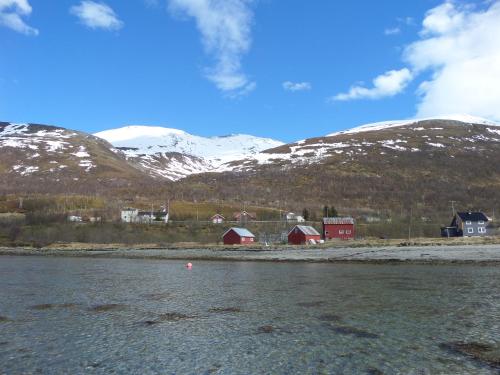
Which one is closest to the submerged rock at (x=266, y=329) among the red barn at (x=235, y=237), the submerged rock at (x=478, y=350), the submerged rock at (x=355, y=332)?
the submerged rock at (x=355, y=332)

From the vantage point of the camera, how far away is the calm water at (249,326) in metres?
12.2

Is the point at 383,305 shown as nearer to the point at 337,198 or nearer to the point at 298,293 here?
the point at 298,293

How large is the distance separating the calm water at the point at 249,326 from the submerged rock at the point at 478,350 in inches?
15.6

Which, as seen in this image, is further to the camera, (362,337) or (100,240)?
(100,240)

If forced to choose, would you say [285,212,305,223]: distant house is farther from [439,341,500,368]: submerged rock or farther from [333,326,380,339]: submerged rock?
[439,341,500,368]: submerged rock

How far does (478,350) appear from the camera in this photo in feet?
42.7

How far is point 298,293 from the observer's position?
25.2m

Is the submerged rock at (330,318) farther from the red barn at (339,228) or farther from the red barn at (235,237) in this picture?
the red barn at (339,228)

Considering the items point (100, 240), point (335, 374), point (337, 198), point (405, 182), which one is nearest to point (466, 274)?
point (335, 374)

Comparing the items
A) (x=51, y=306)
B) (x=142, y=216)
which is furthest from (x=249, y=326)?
(x=142, y=216)

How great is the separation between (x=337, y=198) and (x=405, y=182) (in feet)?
104

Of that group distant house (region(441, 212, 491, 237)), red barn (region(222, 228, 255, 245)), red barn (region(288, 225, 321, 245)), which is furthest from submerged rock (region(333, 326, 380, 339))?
distant house (region(441, 212, 491, 237))

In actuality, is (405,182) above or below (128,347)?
above

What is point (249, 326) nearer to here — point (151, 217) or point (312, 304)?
point (312, 304)
